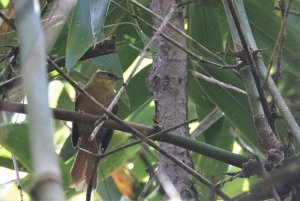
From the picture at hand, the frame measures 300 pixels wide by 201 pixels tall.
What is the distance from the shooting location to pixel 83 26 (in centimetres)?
177

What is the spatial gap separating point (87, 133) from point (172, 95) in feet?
3.80

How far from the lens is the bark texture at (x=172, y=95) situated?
A: 184 centimetres

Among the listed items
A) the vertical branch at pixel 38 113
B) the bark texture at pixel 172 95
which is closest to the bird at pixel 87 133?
the bark texture at pixel 172 95

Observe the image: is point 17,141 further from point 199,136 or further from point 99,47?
point 199,136

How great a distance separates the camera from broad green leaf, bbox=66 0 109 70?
169 cm

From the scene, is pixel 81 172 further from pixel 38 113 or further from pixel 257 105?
pixel 38 113

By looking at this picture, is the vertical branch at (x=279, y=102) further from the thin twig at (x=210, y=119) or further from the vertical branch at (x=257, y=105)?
the thin twig at (x=210, y=119)

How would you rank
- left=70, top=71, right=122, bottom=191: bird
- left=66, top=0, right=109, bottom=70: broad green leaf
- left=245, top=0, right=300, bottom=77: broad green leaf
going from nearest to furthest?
left=66, top=0, right=109, bottom=70: broad green leaf → left=245, top=0, right=300, bottom=77: broad green leaf → left=70, top=71, right=122, bottom=191: bird

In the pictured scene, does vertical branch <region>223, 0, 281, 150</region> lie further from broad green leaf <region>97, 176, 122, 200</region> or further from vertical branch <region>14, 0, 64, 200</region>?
broad green leaf <region>97, 176, 122, 200</region>

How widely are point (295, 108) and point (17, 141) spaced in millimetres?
878

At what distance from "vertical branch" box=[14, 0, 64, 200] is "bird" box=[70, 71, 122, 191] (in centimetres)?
169

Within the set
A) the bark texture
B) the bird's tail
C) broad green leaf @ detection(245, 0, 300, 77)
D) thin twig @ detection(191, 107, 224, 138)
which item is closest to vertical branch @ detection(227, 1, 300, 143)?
the bark texture

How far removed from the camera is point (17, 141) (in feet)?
6.36

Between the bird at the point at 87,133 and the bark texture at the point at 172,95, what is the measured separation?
0.36m
